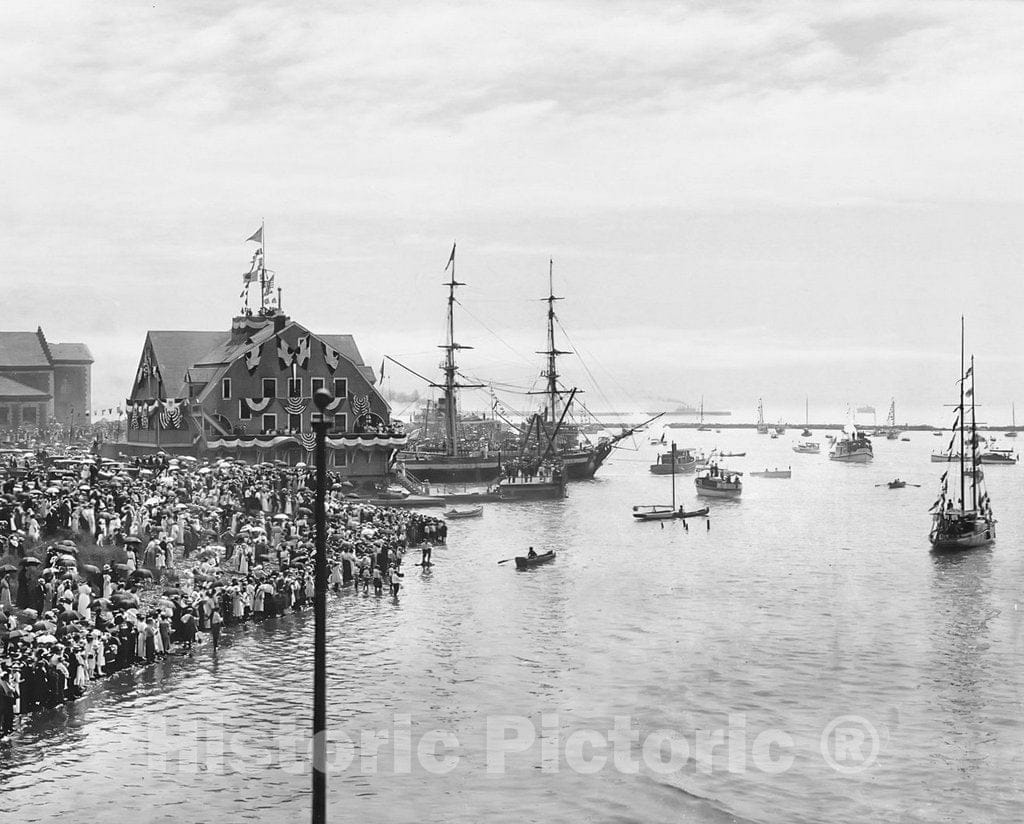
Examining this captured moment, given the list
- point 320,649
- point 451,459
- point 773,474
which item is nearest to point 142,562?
point 320,649

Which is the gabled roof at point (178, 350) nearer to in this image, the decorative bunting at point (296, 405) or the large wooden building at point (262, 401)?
the large wooden building at point (262, 401)

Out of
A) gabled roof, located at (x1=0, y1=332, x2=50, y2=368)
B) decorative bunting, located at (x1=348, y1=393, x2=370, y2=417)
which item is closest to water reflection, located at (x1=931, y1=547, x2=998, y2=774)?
decorative bunting, located at (x1=348, y1=393, x2=370, y2=417)

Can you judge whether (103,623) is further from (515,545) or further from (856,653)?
(515,545)

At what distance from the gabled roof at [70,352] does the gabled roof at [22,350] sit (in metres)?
9.96

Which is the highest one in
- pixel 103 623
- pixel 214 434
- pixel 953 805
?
pixel 214 434

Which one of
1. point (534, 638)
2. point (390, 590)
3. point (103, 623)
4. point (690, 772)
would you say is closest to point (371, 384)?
point (390, 590)

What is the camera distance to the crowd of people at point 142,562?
103 ft

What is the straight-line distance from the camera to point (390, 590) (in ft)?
171

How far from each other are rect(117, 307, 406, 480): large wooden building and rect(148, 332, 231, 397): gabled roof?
0.08 metres

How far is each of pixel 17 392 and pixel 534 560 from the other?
84.3 m

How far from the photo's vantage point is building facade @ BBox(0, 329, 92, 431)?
12925 centimetres

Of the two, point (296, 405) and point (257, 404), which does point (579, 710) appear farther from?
point (257, 404)

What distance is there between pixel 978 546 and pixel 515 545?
31175 millimetres

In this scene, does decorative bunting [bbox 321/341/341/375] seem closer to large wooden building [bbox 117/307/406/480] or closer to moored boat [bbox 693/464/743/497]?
large wooden building [bbox 117/307/406/480]
